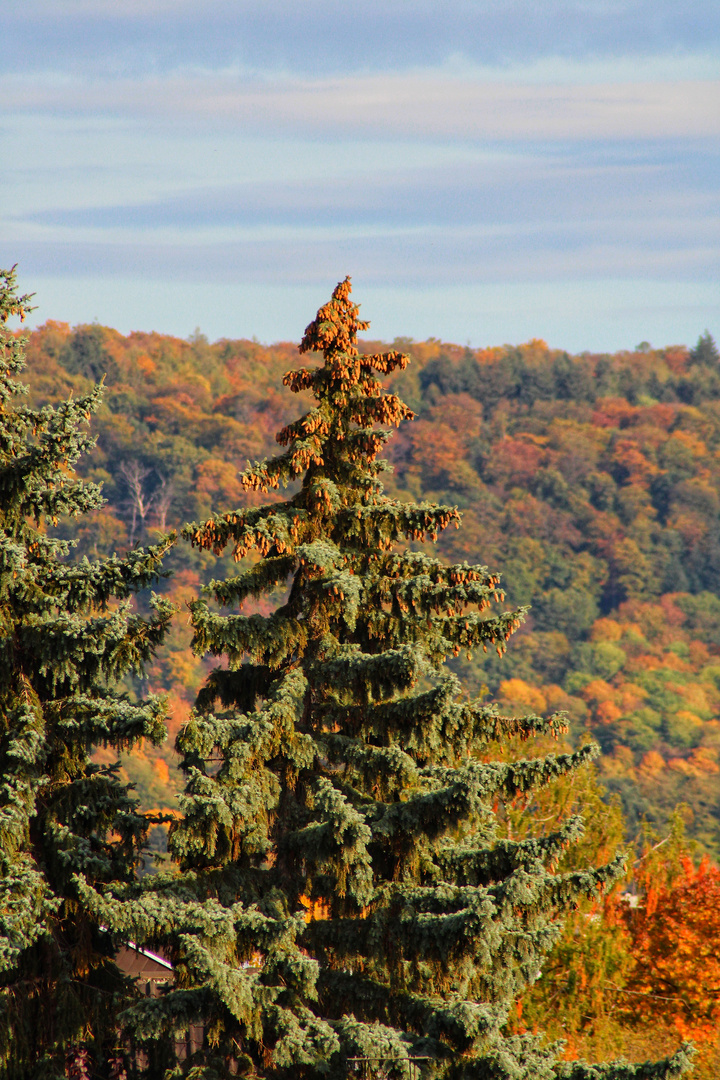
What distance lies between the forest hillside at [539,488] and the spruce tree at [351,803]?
297 feet

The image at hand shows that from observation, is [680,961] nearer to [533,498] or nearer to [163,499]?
[163,499]

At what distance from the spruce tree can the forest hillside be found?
297ft

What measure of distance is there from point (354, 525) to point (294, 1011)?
17.0 ft

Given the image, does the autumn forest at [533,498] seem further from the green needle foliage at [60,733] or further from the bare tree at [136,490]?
the green needle foliage at [60,733]

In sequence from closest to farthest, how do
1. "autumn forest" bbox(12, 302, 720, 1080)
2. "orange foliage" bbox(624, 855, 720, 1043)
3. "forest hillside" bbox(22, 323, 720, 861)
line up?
"orange foliage" bbox(624, 855, 720, 1043), "autumn forest" bbox(12, 302, 720, 1080), "forest hillside" bbox(22, 323, 720, 861)

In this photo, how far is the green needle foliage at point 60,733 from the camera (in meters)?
13.1

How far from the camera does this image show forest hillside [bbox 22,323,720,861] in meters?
122

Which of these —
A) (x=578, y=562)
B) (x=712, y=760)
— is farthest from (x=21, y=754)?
(x=578, y=562)

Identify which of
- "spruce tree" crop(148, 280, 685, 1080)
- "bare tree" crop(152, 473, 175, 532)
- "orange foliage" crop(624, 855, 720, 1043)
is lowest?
"orange foliage" crop(624, 855, 720, 1043)

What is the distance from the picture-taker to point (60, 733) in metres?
14.0

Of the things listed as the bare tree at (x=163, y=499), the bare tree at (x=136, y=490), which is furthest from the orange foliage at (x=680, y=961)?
the bare tree at (x=136, y=490)

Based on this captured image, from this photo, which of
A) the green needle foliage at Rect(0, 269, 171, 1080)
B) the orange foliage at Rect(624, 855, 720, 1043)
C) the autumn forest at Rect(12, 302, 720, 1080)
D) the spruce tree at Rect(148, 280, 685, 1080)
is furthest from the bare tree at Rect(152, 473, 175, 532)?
the spruce tree at Rect(148, 280, 685, 1080)

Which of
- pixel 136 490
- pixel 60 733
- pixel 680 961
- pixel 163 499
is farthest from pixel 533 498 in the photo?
pixel 60 733

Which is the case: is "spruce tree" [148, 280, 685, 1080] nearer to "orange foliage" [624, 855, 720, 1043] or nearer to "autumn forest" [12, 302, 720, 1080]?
"orange foliage" [624, 855, 720, 1043]
